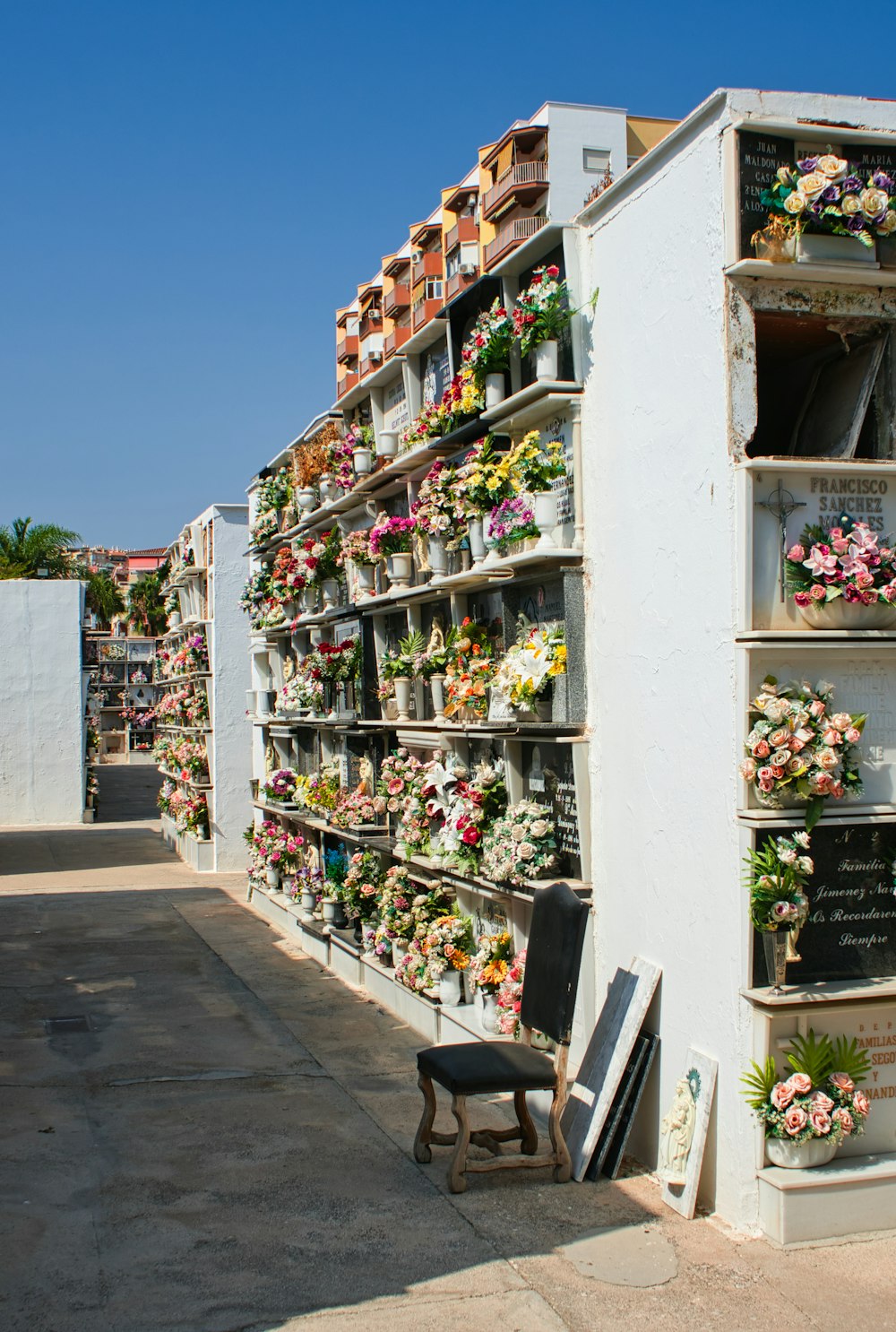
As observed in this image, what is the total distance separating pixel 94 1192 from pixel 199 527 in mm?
14322

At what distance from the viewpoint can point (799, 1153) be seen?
16.3 feet

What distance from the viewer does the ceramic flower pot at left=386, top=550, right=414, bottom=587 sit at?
9.14m

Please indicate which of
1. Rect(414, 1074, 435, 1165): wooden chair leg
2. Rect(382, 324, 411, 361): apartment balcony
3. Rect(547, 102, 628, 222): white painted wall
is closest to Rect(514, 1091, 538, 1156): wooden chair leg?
Rect(414, 1074, 435, 1165): wooden chair leg

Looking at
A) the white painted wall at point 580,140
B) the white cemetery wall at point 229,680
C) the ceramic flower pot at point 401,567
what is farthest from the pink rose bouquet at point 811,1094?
the white cemetery wall at point 229,680

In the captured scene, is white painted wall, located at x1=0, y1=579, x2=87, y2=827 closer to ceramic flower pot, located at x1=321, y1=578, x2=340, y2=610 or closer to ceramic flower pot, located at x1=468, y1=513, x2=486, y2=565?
ceramic flower pot, located at x1=321, y1=578, x2=340, y2=610

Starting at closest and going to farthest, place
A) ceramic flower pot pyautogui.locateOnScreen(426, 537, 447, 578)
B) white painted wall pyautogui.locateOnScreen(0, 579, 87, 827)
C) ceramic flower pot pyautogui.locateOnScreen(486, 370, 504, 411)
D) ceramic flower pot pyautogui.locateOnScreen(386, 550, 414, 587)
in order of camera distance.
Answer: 1. ceramic flower pot pyautogui.locateOnScreen(486, 370, 504, 411)
2. ceramic flower pot pyautogui.locateOnScreen(426, 537, 447, 578)
3. ceramic flower pot pyautogui.locateOnScreen(386, 550, 414, 587)
4. white painted wall pyautogui.locateOnScreen(0, 579, 87, 827)

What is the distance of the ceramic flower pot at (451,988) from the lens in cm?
806

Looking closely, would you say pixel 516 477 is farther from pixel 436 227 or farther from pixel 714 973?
pixel 436 227

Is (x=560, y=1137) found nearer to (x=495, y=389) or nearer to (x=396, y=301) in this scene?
(x=495, y=389)

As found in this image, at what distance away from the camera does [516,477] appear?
6.87 metres

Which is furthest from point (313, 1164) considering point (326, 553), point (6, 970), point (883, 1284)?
point (326, 553)

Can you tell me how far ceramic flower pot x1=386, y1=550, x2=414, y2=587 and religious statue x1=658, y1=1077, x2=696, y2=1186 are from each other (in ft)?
15.0

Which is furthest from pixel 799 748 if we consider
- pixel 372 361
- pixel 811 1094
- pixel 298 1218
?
pixel 372 361

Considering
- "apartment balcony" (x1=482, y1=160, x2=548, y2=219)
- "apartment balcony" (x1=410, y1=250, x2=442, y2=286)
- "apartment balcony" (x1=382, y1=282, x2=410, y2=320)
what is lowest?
"apartment balcony" (x1=382, y1=282, x2=410, y2=320)
